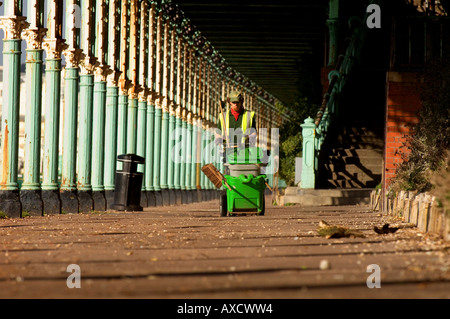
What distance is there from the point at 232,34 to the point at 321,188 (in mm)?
25673

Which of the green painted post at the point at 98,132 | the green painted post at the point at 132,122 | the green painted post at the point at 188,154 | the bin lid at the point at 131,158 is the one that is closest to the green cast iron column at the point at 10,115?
the bin lid at the point at 131,158

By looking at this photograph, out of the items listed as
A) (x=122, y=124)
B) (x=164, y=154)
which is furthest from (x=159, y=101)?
(x=122, y=124)

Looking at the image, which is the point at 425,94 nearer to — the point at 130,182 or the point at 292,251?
the point at 292,251

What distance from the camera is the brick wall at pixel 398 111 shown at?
17.5m

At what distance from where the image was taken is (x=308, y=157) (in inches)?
943

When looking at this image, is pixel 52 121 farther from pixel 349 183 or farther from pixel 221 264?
pixel 221 264

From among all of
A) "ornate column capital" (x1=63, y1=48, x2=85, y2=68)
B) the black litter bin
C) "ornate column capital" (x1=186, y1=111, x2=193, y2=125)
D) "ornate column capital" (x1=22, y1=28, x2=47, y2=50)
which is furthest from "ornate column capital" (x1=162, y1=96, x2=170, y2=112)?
"ornate column capital" (x1=22, y1=28, x2=47, y2=50)

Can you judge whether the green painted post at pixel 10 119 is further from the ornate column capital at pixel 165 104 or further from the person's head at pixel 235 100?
the ornate column capital at pixel 165 104

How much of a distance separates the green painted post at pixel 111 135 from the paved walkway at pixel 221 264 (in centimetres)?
1494

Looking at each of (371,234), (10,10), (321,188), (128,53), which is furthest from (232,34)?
(371,234)

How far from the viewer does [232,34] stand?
4912cm

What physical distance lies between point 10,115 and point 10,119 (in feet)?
0.22

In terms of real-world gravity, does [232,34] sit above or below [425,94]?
above

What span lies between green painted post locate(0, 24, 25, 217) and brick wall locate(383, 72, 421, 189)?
6328 mm
